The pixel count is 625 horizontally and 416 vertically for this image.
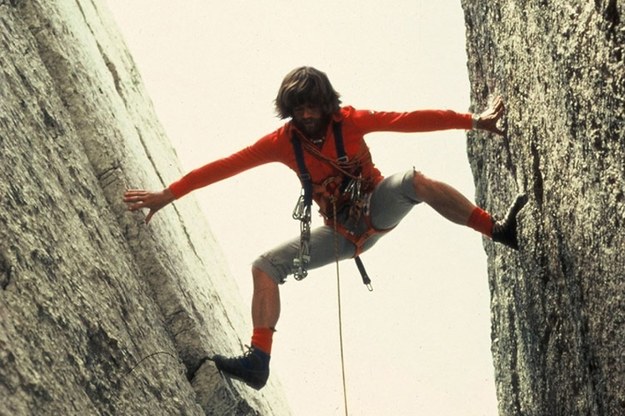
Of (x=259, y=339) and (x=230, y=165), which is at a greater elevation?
(x=230, y=165)

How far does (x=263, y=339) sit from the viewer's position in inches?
266

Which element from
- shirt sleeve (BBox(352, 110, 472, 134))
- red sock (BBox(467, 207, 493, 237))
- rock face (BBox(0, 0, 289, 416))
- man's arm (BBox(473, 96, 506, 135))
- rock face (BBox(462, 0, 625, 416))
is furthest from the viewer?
red sock (BBox(467, 207, 493, 237))

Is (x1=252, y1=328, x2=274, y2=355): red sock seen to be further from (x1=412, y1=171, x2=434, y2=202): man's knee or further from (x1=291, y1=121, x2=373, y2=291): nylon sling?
(x1=412, y1=171, x2=434, y2=202): man's knee

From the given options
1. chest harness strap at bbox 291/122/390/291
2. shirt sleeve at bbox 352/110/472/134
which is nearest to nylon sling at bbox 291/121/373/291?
chest harness strap at bbox 291/122/390/291

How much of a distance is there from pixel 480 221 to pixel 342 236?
0.88 m

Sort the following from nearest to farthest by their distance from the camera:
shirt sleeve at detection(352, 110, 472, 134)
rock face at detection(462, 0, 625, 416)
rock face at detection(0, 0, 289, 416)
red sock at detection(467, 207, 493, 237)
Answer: rock face at detection(0, 0, 289, 416) → rock face at detection(462, 0, 625, 416) → shirt sleeve at detection(352, 110, 472, 134) → red sock at detection(467, 207, 493, 237)

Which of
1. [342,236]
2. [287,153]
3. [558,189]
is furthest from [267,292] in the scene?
[558,189]

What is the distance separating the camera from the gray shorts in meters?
6.75

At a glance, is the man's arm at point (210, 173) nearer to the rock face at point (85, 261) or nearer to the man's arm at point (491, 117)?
the rock face at point (85, 261)

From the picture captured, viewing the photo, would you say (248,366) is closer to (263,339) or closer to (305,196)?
(263,339)

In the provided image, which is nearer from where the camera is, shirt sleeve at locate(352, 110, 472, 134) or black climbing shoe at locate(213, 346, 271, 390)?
shirt sleeve at locate(352, 110, 472, 134)

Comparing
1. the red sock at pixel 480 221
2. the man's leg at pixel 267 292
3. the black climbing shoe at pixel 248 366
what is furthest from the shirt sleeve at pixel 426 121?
the black climbing shoe at pixel 248 366

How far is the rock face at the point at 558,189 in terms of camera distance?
4859 mm

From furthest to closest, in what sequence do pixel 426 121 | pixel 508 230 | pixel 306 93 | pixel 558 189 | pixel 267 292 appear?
pixel 267 292
pixel 508 230
pixel 306 93
pixel 426 121
pixel 558 189
